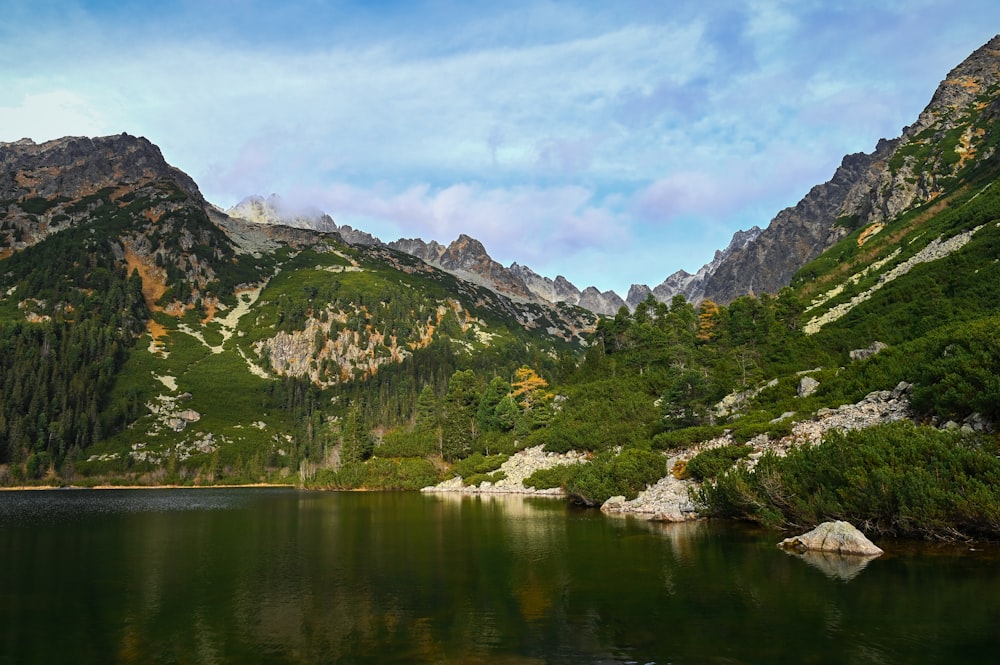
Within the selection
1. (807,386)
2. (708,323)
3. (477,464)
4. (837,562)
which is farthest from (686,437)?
(708,323)

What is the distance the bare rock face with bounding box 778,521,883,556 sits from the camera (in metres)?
29.4

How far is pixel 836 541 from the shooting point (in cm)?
3056

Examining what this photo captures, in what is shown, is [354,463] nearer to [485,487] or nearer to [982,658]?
[485,487]

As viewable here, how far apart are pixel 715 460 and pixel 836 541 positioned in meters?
19.1

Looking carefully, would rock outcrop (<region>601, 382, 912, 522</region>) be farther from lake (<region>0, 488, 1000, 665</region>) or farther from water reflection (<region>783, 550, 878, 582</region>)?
water reflection (<region>783, 550, 878, 582</region>)

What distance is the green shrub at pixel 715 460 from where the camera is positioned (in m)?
49.1

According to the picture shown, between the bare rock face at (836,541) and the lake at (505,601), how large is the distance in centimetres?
137

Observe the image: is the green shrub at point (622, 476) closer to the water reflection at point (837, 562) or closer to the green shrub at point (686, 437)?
the green shrub at point (686, 437)

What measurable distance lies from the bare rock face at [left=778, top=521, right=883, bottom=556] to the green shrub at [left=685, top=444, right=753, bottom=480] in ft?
52.7

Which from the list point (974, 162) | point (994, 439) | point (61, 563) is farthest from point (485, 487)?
point (974, 162)

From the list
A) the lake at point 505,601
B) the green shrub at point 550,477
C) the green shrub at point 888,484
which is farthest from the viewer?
the green shrub at point 550,477

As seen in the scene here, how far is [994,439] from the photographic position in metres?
31.1

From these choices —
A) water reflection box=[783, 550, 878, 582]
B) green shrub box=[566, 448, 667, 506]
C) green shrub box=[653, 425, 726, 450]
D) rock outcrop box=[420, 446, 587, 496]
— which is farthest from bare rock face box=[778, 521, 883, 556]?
rock outcrop box=[420, 446, 587, 496]

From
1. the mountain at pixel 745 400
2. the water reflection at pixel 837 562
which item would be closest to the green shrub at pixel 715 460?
the mountain at pixel 745 400
